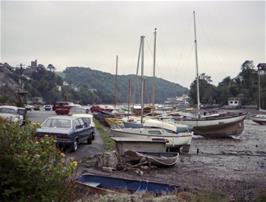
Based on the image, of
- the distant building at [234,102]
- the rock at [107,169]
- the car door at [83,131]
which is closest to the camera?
the rock at [107,169]

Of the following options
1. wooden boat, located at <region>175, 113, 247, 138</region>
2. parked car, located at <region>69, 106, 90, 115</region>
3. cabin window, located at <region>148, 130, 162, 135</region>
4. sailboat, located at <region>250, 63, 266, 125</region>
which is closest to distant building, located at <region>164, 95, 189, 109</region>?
sailboat, located at <region>250, 63, 266, 125</region>

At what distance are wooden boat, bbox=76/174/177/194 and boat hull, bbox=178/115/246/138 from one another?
117 ft

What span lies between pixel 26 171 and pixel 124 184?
7135mm

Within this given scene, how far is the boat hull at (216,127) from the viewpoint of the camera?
46.9 m

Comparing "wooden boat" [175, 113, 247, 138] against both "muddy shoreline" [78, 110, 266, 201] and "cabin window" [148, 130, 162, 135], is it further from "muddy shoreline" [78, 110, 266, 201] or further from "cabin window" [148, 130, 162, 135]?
"cabin window" [148, 130, 162, 135]

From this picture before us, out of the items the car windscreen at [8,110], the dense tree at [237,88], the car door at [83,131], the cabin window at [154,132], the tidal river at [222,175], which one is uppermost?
the dense tree at [237,88]

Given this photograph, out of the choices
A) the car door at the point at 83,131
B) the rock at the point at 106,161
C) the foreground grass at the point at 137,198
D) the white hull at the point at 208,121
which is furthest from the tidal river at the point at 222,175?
the white hull at the point at 208,121

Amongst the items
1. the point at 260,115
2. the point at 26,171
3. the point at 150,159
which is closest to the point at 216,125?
the point at 150,159

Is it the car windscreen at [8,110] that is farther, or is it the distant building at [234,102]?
the distant building at [234,102]

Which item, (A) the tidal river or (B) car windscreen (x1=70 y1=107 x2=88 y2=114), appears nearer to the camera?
(A) the tidal river

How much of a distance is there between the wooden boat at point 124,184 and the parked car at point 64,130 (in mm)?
7088

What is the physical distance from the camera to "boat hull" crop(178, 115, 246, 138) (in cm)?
4694

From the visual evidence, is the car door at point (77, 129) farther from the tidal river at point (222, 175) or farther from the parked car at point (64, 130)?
the tidal river at point (222, 175)

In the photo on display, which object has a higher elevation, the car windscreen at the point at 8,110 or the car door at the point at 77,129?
the car windscreen at the point at 8,110
